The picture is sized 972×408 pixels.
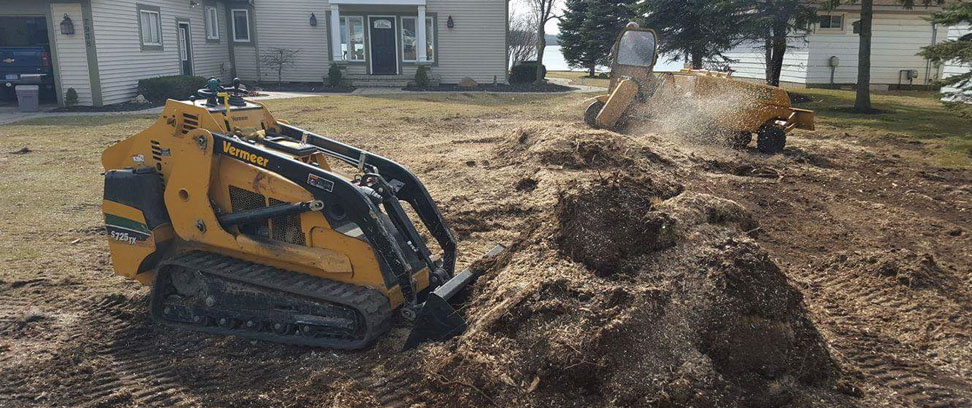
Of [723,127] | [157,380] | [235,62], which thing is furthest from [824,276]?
[235,62]

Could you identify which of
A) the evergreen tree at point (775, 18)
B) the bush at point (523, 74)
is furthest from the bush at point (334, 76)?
the evergreen tree at point (775, 18)

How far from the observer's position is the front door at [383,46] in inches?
1029

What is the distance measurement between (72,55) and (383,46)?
11.1m

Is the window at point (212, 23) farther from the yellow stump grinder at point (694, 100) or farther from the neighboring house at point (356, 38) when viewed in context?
the yellow stump grinder at point (694, 100)

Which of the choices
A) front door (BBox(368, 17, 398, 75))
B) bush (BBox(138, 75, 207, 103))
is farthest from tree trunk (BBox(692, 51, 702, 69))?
bush (BBox(138, 75, 207, 103))

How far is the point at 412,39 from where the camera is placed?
86.9 feet

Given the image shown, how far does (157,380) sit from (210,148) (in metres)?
1.56

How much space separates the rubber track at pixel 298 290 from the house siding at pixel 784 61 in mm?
23642

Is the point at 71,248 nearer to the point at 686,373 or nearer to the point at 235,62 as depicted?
the point at 686,373

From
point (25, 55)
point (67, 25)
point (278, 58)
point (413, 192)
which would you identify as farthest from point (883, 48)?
point (25, 55)

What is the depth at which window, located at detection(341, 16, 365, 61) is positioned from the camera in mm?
26078

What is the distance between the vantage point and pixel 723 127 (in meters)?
13.0

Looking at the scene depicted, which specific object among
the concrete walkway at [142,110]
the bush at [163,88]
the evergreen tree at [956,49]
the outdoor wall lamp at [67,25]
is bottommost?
the concrete walkway at [142,110]

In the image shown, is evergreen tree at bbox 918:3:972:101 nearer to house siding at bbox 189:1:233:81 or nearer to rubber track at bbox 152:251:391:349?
rubber track at bbox 152:251:391:349
